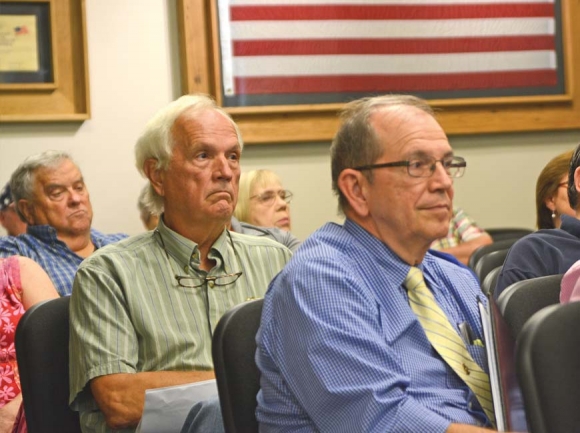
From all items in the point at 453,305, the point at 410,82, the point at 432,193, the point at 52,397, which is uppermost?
the point at 410,82

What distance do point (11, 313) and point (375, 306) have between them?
1.52m

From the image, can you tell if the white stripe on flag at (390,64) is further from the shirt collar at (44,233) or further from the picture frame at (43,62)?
the shirt collar at (44,233)

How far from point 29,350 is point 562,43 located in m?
3.93

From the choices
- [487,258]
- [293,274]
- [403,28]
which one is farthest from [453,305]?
[403,28]

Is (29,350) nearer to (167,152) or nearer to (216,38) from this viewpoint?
(167,152)

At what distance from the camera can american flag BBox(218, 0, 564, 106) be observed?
480 centimetres

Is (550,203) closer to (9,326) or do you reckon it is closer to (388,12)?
(9,326)

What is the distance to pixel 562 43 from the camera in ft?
17.2

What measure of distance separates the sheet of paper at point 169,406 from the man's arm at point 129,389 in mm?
135

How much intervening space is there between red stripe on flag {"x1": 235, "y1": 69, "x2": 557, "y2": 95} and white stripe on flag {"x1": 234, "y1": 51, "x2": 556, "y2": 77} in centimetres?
3

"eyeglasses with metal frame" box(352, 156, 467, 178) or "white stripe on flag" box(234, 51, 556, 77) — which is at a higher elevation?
"white stripe on flag" box(234, 51, 556, 77)

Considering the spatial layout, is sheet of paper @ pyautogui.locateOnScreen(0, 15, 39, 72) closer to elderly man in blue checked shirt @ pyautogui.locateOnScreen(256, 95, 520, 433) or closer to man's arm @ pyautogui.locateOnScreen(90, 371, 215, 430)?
man's arm @ pyautogui.locateOnScreen(90, 371, 215, 430)

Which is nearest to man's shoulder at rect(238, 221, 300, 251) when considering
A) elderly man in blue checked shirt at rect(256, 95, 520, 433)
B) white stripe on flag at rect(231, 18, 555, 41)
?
white stripe on flag at rect(231, 18, 555, 41)

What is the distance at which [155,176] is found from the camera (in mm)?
2465
